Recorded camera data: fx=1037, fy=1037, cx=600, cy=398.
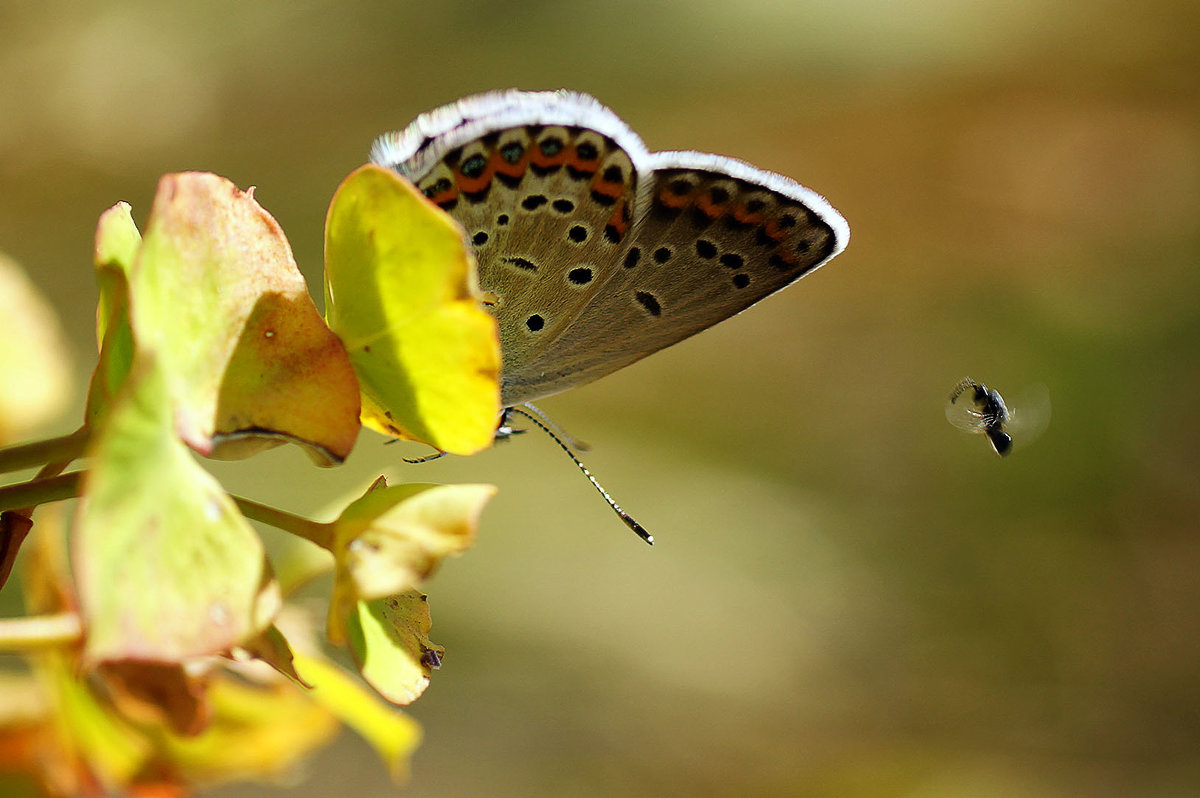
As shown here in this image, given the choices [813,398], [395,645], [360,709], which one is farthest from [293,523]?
[813,398]

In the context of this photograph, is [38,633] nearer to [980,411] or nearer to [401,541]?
[401,541]

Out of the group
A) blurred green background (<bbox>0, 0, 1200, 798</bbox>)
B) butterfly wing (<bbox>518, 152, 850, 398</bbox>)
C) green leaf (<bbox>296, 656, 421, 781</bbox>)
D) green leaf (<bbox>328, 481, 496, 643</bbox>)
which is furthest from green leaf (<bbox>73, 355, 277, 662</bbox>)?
blurred green background (<bbox>0, 0, 1200, 798</bbox>)

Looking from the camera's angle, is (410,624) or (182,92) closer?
(410,624)

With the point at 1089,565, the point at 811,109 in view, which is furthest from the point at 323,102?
the point at 1089,565

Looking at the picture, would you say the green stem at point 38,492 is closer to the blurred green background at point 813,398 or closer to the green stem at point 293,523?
the green stem at point 293,523

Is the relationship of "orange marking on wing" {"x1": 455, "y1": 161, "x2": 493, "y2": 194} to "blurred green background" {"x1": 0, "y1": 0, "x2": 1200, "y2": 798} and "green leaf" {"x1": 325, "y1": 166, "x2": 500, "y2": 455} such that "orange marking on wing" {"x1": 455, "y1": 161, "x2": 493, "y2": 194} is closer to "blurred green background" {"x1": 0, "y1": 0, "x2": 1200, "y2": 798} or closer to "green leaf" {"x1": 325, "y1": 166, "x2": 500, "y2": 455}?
"green leaf" {"x1": 325, "y1": 166, "x2": 500, "y2": 455}

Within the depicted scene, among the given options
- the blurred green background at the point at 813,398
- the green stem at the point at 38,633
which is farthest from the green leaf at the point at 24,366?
the blurred green background at the point at 813,398

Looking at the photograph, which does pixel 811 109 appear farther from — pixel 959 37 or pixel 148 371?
pixel 148 371
